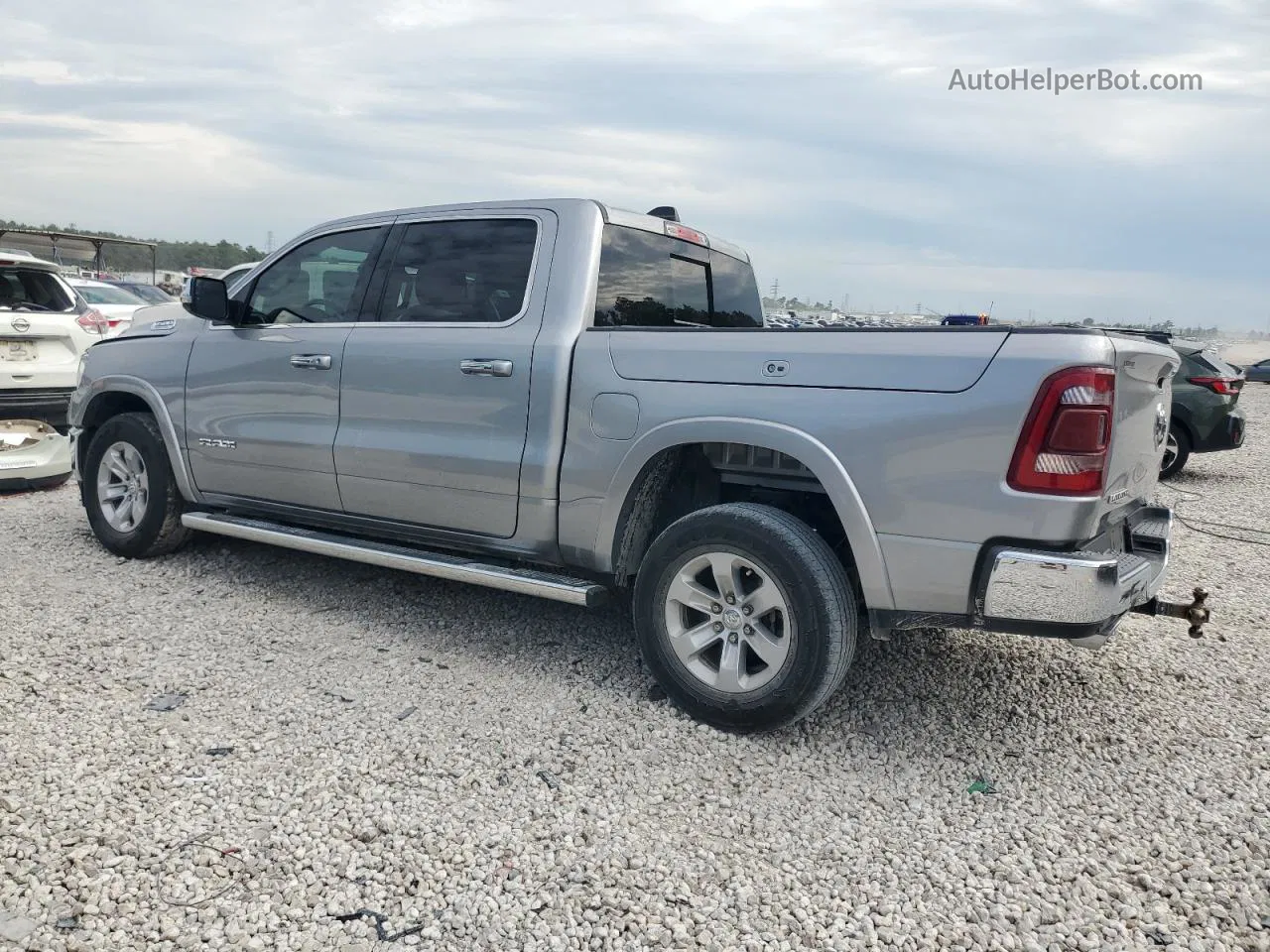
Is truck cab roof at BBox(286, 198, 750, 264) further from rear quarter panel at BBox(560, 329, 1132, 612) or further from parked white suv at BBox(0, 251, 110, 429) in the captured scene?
parked white suv at BBox(0, 251, 110, 429)

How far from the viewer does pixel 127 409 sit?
18.7ft

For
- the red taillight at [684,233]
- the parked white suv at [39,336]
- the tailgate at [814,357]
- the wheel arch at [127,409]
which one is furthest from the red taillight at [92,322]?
the tailgate at [814,357]

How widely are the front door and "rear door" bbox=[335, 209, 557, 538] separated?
0.14 meters

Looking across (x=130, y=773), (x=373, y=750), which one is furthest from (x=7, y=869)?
(x=373, y=750)

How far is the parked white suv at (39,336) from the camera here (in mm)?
7461

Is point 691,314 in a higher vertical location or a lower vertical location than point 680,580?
higher

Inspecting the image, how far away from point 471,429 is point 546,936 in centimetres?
216

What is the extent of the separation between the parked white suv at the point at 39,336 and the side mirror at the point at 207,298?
3.39 m

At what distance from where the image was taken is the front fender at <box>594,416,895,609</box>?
10.6 feet

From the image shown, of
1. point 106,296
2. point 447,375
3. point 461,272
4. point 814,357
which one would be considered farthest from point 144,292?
point 814,357

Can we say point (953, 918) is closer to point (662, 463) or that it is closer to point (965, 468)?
point (965, 468)

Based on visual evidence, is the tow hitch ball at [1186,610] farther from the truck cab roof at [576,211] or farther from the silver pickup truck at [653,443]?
the truck cab roof at [576,211]

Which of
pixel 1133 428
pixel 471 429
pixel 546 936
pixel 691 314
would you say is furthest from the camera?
pixel 691 314

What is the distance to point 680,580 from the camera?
11.8ft
